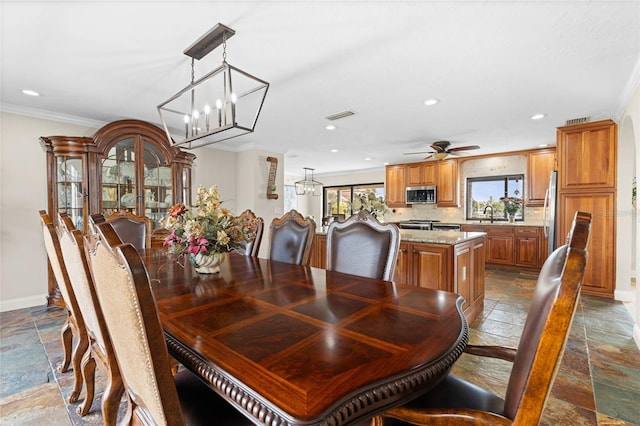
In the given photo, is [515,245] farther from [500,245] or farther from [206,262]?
[206,262]

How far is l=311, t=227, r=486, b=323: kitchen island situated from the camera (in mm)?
2783

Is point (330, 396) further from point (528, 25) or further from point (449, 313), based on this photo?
point (528, 25)

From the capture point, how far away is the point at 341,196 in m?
9.46

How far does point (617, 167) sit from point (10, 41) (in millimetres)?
6114

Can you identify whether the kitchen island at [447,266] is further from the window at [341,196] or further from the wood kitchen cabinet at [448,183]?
the window at [341,196]

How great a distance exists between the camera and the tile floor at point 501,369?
1.71 m

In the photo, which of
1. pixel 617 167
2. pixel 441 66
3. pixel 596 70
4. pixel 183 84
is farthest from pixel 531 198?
pixel 183 84

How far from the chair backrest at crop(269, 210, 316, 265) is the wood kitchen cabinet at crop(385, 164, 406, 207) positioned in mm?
5140

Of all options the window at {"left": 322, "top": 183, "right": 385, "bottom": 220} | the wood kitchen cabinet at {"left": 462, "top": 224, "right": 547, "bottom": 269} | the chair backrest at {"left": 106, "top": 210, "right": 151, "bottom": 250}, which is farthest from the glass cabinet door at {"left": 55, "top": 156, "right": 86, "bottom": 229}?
the wood kitchen cabinet at {"left": 462, "top": 224, "right": 547, "bottom": 269}

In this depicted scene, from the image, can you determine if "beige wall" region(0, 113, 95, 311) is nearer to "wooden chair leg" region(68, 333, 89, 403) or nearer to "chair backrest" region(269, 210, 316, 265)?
"wooden chair leg" region(68, 333, 89, 403)

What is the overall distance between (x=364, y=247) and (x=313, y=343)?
1128 millimetres

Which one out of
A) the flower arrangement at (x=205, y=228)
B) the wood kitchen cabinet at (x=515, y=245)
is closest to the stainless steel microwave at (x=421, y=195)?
the wood kitchen cabinet at (x=515, y=245)

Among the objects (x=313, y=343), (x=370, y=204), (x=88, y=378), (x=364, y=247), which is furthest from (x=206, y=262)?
→ (x=370, y=204)

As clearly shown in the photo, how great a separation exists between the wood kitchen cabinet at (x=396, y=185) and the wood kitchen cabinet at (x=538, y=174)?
2.46m
